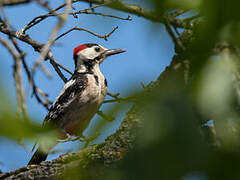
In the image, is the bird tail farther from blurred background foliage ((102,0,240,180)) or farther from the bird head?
blurred background foliage ((102,0,240,180))

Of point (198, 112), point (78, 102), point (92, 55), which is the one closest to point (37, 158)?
point (78, 102)

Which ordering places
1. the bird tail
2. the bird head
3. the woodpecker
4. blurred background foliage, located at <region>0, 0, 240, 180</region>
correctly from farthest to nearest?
1. the bird head
2. the woodpecker
3. the bird tail
4. blurred background foliage, located at <region>0, 0, 240, 180</region>

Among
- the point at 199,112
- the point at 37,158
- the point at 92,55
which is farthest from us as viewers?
the point at 92,55

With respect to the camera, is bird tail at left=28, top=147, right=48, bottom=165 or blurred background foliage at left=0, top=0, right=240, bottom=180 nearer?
blurred background foliage at left=0, top=0, right=240, bottom=180

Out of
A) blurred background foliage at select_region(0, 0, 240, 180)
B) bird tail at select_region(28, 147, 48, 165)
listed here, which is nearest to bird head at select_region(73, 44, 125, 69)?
bird tail at select_region(28, 147, 48, 165)

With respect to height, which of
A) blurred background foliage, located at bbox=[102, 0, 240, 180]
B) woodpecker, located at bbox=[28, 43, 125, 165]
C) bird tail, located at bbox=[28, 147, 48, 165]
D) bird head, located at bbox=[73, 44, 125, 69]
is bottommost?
blurred background foliage, located at bbox=[102, 0, 240, 180]

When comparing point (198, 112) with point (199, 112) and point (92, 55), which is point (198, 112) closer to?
point (199, 112)

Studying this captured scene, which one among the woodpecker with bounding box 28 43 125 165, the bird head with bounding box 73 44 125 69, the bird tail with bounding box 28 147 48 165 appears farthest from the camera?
the bird head with bounding box 73 44 125 69

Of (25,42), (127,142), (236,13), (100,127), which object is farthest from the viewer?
(25,42)

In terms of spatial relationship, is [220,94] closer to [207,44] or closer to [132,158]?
[207,44]

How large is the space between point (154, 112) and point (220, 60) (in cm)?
18

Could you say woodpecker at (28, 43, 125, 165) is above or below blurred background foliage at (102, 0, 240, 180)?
above

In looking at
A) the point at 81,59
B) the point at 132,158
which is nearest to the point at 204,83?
the point at 132,158

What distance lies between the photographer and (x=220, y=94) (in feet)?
2.03
